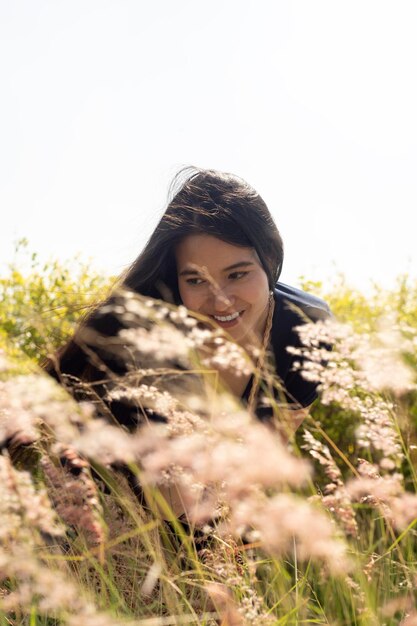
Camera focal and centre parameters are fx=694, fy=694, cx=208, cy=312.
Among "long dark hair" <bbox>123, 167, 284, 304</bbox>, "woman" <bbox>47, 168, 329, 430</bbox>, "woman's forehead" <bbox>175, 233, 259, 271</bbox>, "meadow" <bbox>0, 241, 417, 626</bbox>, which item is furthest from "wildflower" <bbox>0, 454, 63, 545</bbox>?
"long dark hair" <bbox>123, 167, 284, 304</bbox>

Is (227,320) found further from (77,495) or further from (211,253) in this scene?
(77,495)

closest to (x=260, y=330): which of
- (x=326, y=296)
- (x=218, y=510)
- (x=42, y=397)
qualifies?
(x=326, y=296)

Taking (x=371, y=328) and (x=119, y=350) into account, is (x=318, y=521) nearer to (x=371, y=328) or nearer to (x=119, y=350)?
(x=119, y=350)

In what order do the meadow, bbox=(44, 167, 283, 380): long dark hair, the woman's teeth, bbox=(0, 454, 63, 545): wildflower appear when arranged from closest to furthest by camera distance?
the meadow, bbox=(0, 454, 63, 545): wildflower, the woman's teeth, bbox=(44, 167, 283, 380): long dark hair

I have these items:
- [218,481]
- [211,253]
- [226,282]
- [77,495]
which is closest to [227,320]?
[226,282]

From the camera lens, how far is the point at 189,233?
2.88 metres

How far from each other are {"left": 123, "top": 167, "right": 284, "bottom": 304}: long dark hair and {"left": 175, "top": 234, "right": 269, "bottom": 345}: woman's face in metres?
0.06

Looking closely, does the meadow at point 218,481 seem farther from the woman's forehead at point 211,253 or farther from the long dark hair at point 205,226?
the long dark hair at point 205,226

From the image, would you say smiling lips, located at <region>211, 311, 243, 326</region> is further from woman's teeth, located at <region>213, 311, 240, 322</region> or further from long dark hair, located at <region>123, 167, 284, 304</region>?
long dark hair, located at <region>123, 167, 284, 304</region>

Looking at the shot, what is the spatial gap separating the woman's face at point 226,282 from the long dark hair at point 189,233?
55 mm

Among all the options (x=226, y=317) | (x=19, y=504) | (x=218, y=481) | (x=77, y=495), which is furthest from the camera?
(x=226, y=317)

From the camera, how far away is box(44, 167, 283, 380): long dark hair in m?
2.85

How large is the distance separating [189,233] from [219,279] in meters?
0.29

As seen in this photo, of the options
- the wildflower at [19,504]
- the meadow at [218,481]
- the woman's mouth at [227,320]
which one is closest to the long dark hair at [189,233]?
the woman's mouth at [227,320]
